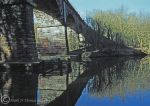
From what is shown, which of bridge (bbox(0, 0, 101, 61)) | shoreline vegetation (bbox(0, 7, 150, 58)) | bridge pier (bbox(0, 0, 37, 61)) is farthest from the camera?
shoreline vegetation (bbox(0, 7, 150, 58))

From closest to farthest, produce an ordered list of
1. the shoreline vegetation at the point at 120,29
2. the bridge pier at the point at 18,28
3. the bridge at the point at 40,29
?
the bridge pier at the point at 18,28, the bridge at the point at 40,29, the shoreline vegetation at the point at 120,29

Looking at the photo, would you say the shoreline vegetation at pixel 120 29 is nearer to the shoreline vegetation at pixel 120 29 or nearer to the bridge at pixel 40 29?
the shoreline vegetation at pixel 120 29

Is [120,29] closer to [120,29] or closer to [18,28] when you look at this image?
[120,29]

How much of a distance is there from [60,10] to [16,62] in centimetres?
1565

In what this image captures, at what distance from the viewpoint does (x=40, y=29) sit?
35.3m

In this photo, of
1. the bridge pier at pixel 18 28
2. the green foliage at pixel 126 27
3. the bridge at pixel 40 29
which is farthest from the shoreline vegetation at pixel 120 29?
the bridge pier at pixel 18 28

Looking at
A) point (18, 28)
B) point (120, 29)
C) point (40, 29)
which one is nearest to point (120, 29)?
point (120, 29)

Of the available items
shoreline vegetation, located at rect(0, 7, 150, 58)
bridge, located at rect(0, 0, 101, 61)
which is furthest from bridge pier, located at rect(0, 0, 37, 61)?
shoreline vegetation, located at rect(0, 7, 150, 58)

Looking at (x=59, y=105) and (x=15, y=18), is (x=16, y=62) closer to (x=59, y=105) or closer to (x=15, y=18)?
(x=15, y=18)

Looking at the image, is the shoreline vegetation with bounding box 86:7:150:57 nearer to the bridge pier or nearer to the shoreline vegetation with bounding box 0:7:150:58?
the shoreline vegetation with bounding box 0:7:150:58

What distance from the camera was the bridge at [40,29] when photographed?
18484 millimetres

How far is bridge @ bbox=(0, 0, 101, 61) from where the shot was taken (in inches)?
728

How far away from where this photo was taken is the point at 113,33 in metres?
70.7

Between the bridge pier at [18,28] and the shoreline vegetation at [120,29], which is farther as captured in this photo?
the shoreline vegetation at [120,29]
